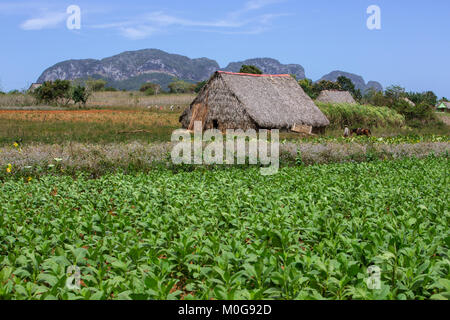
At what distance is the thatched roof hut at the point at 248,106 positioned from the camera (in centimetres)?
1994

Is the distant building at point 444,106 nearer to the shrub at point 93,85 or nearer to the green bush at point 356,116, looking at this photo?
the green bush at point 356,116

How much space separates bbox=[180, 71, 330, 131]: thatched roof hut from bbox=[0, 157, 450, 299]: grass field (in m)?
12.8

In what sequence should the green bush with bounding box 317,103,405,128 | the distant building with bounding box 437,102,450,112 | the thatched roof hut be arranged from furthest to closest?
the distant building with bounding box 437,102,450,112 → the green bush with bounding box 317,103,405,128 → the thatched roof hut

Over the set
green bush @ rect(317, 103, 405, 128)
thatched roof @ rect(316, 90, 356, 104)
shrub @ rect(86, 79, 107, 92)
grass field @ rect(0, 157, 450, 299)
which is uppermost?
shrub @ rect(86, 79, 107, 92)

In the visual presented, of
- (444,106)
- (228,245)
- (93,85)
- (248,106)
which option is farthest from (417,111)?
(93,85)

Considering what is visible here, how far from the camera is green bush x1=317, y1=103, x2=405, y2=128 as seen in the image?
2723 centimetres

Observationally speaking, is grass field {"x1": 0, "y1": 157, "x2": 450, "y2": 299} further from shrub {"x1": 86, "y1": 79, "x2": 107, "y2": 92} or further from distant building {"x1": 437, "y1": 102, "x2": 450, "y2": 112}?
distant building {"x1": 437, "y1": 102, "x2": 450, "y2": 112}

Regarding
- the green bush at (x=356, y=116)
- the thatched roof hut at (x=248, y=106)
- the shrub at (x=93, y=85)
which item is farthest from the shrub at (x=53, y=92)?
the green bush at (x=356, y=116)

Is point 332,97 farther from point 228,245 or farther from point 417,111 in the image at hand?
point 228,245

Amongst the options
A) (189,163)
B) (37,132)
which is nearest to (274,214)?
(189,163)

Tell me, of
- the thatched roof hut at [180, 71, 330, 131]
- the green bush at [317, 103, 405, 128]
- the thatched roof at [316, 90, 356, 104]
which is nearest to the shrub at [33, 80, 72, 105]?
the thatched roof hut at [180, 71, 330, 131]

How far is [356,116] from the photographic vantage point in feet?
93.1

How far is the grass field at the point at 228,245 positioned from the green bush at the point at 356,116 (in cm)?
2043

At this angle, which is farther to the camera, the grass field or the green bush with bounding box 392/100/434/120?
the green bush with bounding box 392/100/434/120
